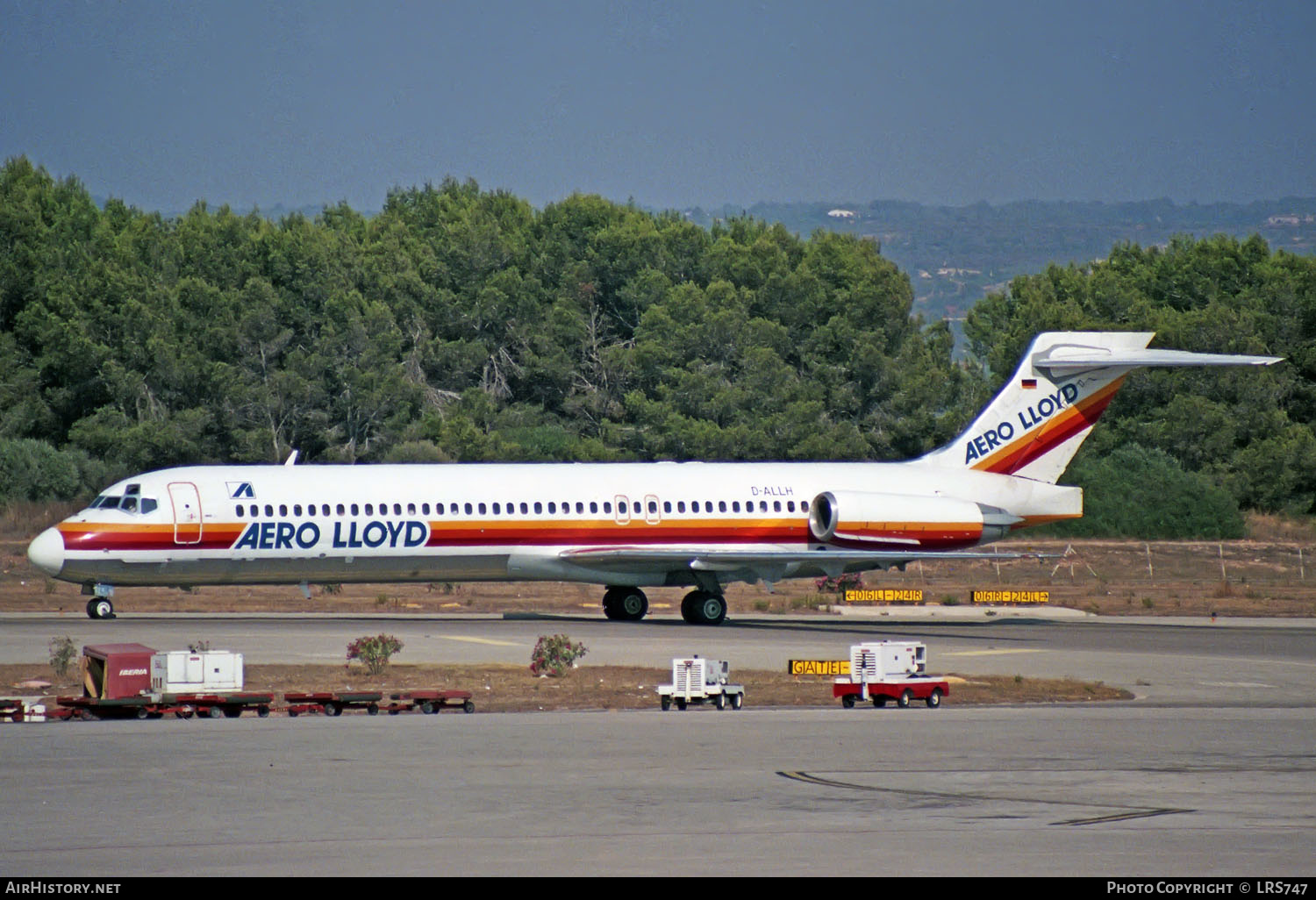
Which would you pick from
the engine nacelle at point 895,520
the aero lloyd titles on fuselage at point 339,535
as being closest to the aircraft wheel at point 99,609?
the aero lloyd titles on fuselage at point 339,535

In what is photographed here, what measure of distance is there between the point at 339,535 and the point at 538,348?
156 ft

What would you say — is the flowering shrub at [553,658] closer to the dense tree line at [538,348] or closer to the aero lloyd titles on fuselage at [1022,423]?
the aero lloyd titles on fuselage at [1022,423]

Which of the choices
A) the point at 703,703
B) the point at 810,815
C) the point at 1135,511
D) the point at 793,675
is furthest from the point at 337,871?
the point at 1135,511

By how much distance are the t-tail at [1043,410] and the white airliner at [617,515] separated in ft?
0.13

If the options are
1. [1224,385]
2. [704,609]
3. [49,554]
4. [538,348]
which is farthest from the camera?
[538,348]

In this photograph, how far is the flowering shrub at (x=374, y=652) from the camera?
86.6 feet

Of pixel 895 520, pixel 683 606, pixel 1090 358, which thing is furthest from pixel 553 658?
pixel 1090 358

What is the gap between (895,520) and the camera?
124ft

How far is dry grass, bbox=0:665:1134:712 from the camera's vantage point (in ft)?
78.9

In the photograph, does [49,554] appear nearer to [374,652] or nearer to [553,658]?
[374,652]

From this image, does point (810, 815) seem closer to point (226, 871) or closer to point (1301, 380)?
point (226, 871)

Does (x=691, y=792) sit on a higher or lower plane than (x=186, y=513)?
Answer: lower

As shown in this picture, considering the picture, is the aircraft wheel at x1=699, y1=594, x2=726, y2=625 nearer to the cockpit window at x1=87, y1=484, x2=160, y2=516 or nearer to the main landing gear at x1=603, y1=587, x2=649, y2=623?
the main landing gear at x1=603, y1=587, x2=649, y2=623

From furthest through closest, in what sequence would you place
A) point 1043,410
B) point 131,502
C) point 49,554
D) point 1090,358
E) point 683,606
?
point 1043,410, point 1090,358, point 683,606, point 131,502, point 49,554
